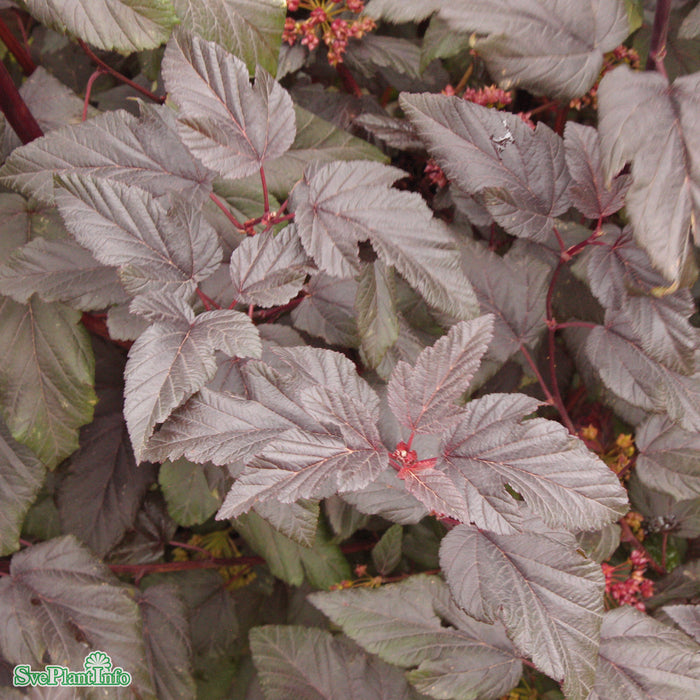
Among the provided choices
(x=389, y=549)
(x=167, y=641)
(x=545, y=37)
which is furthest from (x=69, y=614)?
(x=545, y=37)

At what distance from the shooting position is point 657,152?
1.99 feet

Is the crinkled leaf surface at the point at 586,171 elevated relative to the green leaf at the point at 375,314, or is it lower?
elevated

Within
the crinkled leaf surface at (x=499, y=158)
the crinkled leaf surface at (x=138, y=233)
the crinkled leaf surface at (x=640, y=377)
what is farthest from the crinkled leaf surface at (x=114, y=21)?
the crinkled leaf surface at (x=640, y=377)

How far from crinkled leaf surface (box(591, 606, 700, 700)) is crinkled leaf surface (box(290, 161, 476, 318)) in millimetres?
487

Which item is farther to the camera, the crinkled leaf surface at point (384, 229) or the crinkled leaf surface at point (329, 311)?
the crinkled leaf surface at point (329, 311)

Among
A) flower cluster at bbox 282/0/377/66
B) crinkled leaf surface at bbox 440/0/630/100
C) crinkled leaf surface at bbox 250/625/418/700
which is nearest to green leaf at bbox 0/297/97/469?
crinkled leaf surface at bbox 250/625/418/700

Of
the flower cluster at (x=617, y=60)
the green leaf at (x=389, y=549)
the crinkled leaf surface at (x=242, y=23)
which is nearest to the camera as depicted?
the crinkled leaf surface at (x=242, y=23)

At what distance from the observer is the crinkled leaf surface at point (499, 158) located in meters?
0.76

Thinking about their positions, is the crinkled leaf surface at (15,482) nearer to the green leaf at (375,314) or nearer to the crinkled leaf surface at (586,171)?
the green leaf at (375,314)

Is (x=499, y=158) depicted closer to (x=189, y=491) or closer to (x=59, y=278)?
(x=59, y=278)

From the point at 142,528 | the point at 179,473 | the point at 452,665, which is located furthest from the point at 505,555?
the point at 142,528

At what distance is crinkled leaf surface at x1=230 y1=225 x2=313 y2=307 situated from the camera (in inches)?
26.9

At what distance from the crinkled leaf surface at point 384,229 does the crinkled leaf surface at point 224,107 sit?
82mm

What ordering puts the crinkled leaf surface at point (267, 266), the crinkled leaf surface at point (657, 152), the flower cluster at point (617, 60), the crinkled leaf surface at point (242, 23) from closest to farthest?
the crinkled leaf surface at point (657, 152)
the crinkled leaf surface at point (267, 266)
the crinkled leaf surface at point (242, 23)
the flower cluster at point (617, 60)
